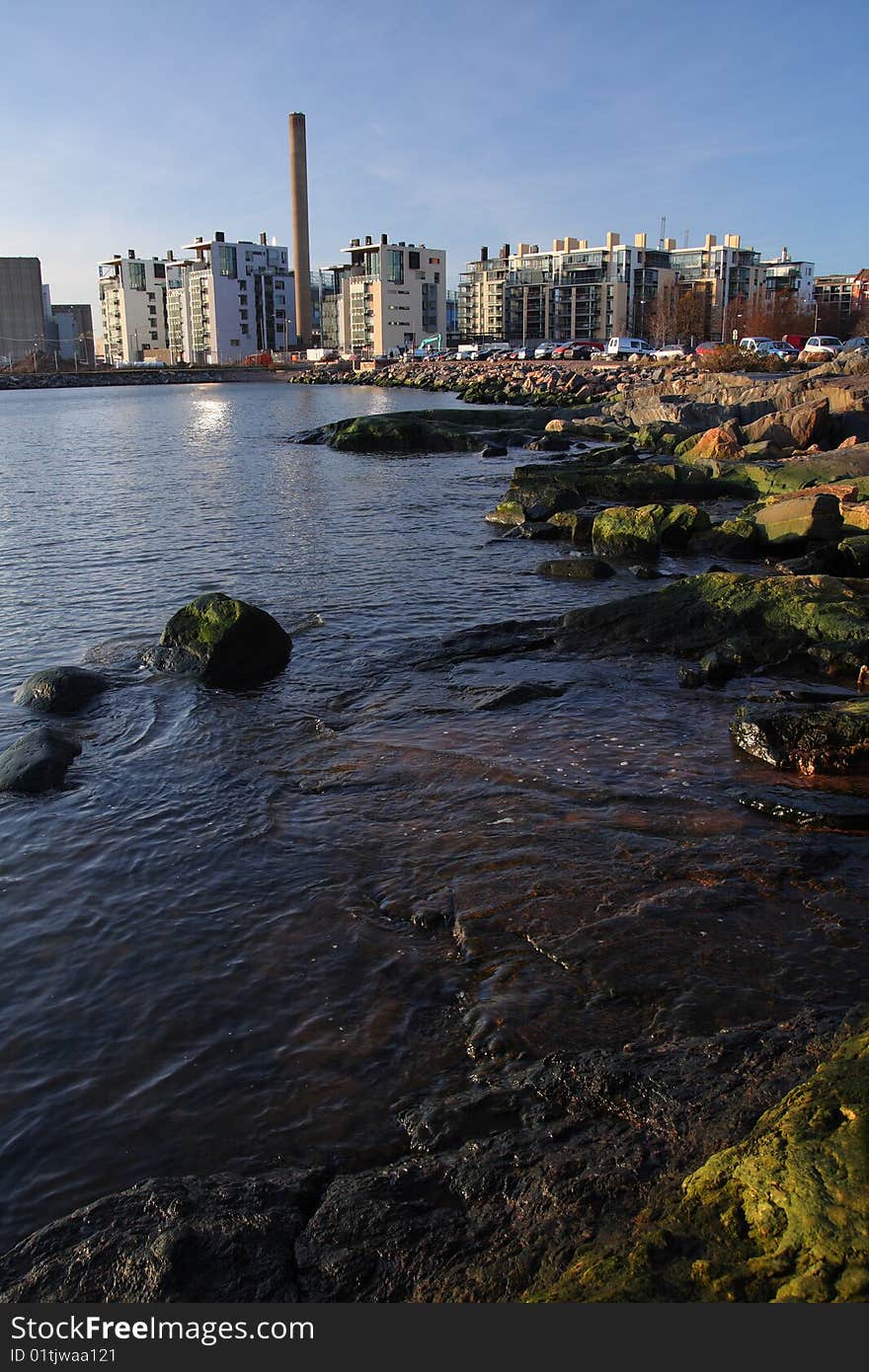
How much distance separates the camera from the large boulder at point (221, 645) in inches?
463

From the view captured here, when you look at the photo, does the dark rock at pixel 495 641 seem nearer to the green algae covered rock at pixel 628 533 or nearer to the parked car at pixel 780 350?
the green algae covered rock at pixel 628 533

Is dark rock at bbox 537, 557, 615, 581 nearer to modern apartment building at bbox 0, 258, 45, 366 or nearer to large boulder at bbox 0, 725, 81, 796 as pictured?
large boulder at bbox 0, 725, 81, 796

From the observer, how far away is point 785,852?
281 inches

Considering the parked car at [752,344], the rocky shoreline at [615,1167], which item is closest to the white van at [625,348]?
the parked car at [752,344]

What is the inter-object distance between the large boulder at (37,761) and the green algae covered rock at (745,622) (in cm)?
641

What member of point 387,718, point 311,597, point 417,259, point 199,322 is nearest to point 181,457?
point 311,597

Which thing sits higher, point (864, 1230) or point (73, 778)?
point (864, 1230)

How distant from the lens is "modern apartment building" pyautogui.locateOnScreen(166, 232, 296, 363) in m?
162

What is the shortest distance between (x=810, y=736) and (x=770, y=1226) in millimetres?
6031

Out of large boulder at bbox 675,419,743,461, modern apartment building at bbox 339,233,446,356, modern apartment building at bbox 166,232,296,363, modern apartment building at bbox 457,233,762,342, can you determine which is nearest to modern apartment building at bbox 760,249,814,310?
modern apartment building at bbox 457,233,762,342

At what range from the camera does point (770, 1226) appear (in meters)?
3.14

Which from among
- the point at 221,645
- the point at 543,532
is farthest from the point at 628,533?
the point at 221,645

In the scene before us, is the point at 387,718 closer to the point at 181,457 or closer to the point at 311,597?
the point at 311,597

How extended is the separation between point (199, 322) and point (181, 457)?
463 feet
